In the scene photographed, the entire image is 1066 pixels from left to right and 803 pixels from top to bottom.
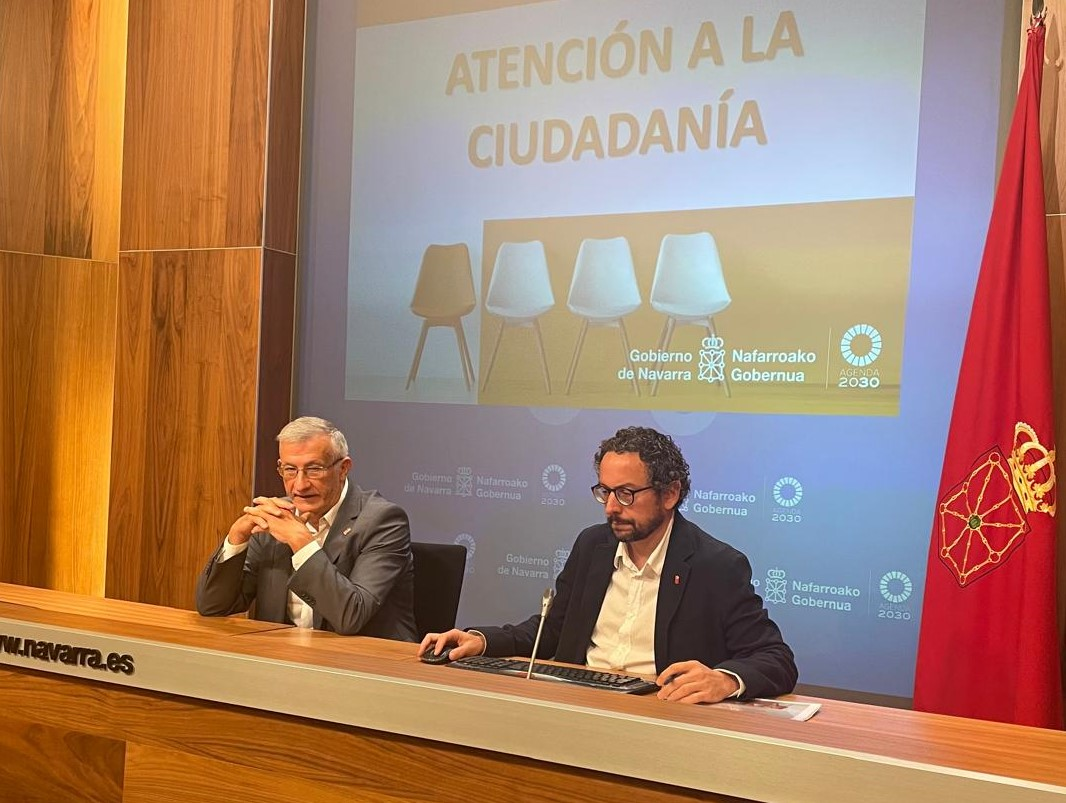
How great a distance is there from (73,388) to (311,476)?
2.67 metres

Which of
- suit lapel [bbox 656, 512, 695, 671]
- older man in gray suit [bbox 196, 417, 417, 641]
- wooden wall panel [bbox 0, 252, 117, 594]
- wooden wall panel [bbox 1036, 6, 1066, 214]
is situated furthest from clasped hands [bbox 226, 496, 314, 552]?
wooden wall panel [bbox 0, 252, 117, 594]

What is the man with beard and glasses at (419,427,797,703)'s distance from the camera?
2715mm

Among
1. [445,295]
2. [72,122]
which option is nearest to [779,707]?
[445,295]

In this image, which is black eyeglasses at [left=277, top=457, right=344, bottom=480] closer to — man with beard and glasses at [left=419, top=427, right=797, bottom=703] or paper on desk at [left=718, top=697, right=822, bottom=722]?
man with beard and glasses at [left=419, top=427, right=797, bottom=703]

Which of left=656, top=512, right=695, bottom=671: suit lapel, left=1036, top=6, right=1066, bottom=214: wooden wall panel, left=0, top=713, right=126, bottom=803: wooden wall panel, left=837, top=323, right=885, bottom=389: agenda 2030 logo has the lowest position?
left=0, top=713, right=126, bottom=803: wooden wall panel

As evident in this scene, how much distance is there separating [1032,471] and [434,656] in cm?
176

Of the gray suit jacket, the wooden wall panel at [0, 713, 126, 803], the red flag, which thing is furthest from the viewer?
the red flag

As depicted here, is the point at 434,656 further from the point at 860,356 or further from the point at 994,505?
the point at 860,356

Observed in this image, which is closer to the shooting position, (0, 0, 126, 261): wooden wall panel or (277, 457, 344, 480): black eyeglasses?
(277, 457, 344, 480): black eyeglasses

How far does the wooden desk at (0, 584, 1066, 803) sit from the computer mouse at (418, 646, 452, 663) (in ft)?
0.12

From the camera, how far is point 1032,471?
3.06 metres

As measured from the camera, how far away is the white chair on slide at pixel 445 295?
4418mm

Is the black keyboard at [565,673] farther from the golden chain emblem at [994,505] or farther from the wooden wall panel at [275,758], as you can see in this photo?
the golden chain emblem at [994,505]

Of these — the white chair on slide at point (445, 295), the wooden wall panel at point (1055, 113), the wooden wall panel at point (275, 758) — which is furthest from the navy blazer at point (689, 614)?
the white chair on slide at point (445, 295)
